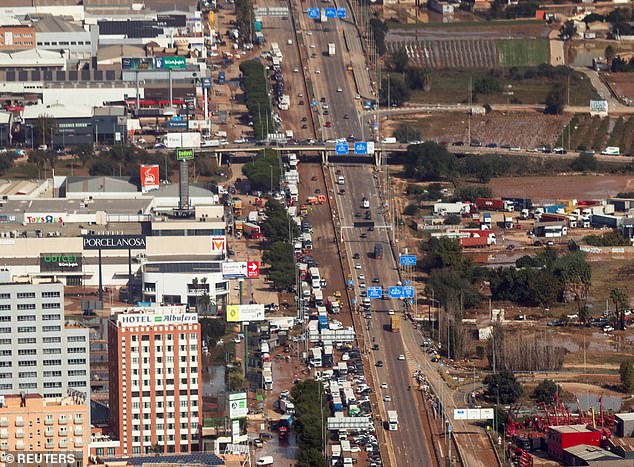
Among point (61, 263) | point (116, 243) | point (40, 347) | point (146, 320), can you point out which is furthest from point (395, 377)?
point (61, 263)

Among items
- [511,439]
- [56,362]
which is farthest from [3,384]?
[511,439]

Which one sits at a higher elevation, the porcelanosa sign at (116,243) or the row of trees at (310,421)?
the porcelanosa sign at (116,243)

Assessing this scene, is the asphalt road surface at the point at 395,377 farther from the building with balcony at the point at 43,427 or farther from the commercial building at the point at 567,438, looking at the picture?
the building with balcony at the point at 43,427

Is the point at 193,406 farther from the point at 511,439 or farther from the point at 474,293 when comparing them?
the point at 474,293

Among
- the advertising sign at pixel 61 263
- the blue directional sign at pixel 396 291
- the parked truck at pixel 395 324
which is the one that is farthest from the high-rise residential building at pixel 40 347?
the advertising sign at pixel 61 263

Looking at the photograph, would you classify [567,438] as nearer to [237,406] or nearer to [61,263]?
[237,406]

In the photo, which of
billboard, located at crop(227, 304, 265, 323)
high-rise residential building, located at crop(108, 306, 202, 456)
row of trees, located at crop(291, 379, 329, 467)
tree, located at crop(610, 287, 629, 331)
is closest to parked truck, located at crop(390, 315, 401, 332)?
billboard, located at crop(227, 304, 265, 323)
